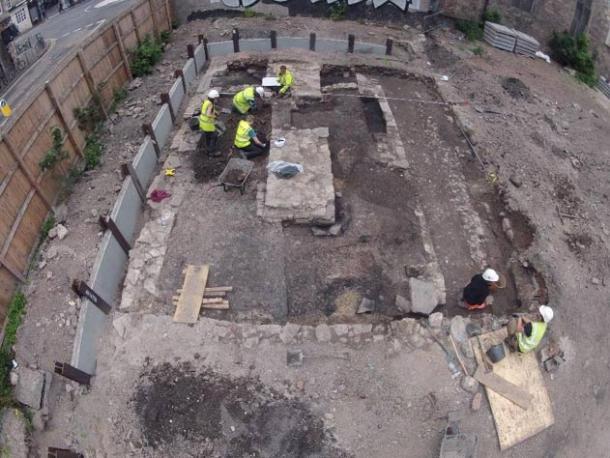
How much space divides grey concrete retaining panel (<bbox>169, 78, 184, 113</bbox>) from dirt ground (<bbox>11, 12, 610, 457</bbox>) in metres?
0.72

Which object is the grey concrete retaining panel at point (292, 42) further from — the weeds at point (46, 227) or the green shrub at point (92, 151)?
the weeds at point (46, 227)

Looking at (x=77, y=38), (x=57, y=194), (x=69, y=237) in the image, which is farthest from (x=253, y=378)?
(x=77, y=38)

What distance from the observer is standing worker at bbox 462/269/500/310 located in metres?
7.15

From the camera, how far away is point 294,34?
612 inches

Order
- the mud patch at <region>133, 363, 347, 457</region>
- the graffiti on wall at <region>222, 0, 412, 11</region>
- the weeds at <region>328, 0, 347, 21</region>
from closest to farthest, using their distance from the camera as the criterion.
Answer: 1. the mud patch at <region>133, 363, 347, 457</region>
2. the graffiti on wall at <region>222, 0, 412, 11</region>
3. the weeds at <region>328, 0, 347, 21</region>

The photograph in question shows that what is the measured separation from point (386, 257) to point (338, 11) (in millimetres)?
12469

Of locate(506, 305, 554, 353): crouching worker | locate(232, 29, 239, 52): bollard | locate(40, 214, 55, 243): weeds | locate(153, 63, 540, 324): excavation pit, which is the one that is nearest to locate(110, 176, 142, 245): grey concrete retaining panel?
locate(153, 63, 540, 324): excavation pit

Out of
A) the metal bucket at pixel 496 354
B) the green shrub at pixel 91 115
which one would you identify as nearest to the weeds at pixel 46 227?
the green shrub at pixel 91 115

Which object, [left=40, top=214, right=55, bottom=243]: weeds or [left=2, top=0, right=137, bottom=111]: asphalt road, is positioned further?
[left=2, top=0, right=137, bottom=111]: asphalt road

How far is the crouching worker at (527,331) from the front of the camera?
666cm

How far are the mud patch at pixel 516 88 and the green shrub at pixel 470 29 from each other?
357 cm

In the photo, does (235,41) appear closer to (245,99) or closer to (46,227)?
(245,99)

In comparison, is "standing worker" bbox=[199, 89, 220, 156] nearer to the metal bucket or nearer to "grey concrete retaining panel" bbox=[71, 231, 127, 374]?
"grey concrete retaining panel" bbox=[71, 231, 127, 374]

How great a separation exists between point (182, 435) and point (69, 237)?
4.69 meters
